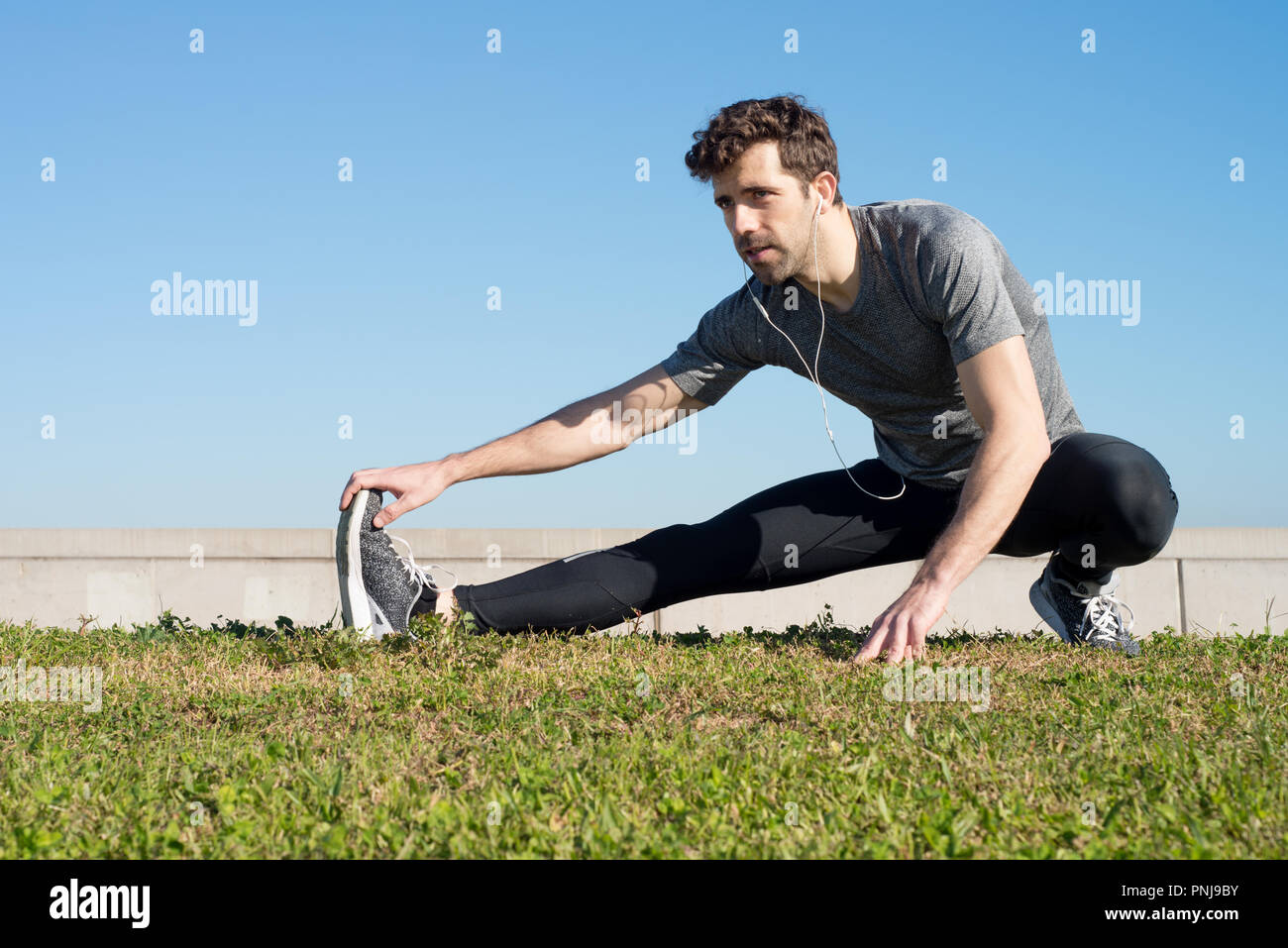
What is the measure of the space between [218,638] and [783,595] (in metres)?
4.28

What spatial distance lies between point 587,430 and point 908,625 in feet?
5.88

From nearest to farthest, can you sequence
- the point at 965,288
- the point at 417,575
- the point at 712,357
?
the point at 965,288 < the point at 417,575 < the point at 712,357

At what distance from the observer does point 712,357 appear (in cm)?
468

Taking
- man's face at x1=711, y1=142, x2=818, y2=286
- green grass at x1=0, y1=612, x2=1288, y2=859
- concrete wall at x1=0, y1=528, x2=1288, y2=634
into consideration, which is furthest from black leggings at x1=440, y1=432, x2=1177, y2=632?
concrete wall at x1=0, y1=528, x2=1288, y2=634

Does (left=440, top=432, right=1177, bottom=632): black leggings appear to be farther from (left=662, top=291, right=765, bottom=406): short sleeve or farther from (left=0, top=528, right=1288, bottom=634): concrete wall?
(left=0, top=528, right=1288, bottom=634): concrete wall

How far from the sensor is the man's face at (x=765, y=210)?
155 inches

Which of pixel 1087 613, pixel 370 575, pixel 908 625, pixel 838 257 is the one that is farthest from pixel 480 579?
pixel 908 625

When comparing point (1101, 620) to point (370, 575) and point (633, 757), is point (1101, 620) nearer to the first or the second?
point (633, 757)

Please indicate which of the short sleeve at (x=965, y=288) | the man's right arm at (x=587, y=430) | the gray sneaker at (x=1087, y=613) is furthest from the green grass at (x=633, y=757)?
the short sleeve at (x=965, y=288)

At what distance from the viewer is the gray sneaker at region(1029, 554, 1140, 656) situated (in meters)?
4.30

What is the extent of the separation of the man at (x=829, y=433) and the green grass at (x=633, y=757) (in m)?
0.45

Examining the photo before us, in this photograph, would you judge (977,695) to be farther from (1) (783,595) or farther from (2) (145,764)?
(1) (783,595)
